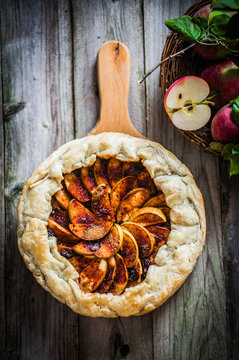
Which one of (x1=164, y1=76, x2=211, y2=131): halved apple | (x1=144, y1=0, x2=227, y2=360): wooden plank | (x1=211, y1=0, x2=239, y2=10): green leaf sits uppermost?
(x1=211, y1=0, x2=239, y2=10): green leaf

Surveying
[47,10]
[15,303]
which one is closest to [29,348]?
[15,303]

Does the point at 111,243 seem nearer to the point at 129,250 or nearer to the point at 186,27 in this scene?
the point at 129,250

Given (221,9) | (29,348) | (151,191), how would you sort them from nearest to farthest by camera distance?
(221,9)
(151,191)
(29,348)

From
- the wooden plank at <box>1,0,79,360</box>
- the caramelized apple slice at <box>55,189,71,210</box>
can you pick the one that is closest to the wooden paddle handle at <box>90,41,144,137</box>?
the wooden plank at <box>1,0,79,360</box>

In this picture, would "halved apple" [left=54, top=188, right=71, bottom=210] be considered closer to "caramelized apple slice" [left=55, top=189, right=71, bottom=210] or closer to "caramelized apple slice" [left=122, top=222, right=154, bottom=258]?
"caramelized apple slice" [left=55, top=189, right=71, bottom=210]

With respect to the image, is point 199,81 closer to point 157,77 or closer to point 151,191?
point 157,77

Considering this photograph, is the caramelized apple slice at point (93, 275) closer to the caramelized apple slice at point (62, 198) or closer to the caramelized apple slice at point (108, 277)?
the caramelized apple slice at point (108, 277)
